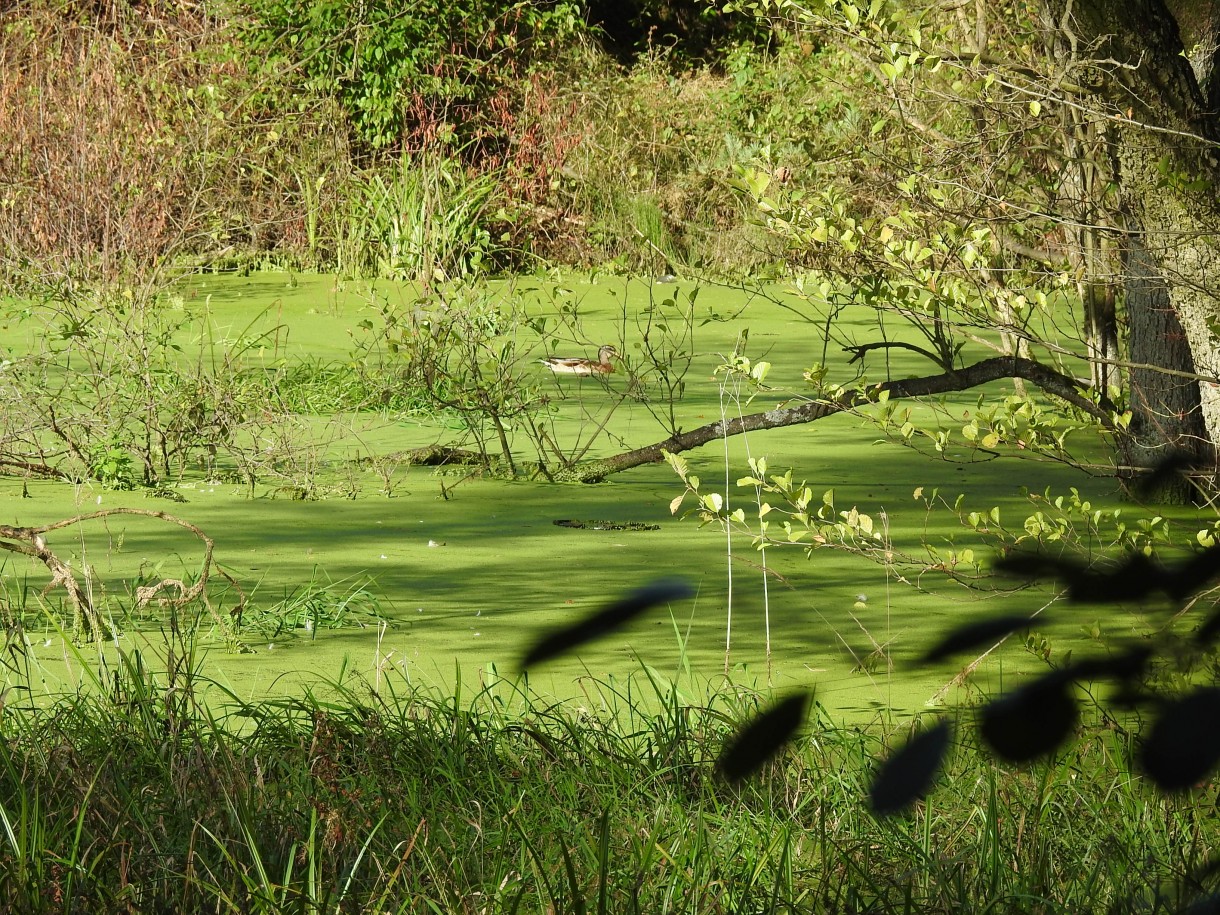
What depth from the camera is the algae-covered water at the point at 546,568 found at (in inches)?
134

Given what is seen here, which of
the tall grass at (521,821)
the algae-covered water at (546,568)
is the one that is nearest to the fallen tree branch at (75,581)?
the algae-covered water at (546,568)

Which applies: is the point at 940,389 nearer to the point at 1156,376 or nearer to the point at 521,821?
the point at 1156,376

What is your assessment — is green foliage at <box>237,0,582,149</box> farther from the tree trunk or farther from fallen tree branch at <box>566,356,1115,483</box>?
fallen tree branch at <box>566,356,1115,483</box>

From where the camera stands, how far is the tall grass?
6.75ft

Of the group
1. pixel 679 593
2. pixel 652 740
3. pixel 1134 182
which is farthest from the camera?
pixel 1134 182

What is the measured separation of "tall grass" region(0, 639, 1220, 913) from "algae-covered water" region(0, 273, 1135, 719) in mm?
154

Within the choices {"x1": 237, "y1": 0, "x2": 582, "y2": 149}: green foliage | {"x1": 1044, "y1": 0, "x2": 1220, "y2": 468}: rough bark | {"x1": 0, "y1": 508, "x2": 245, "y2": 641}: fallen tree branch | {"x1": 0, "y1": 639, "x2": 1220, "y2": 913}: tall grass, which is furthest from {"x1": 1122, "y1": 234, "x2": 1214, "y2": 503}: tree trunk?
{"x1": 237, "y1": 0, "x2": 582, "y2": 149}: green foliage

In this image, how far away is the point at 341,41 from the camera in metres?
12.5

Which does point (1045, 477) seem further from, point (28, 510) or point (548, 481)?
point (28, 510)

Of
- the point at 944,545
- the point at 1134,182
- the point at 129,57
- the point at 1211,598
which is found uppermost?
the point at 129,57

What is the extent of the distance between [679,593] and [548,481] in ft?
15.7

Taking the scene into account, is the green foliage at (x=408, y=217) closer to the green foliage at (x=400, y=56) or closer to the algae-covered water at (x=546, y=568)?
the green foliage at (x=400, y=56)

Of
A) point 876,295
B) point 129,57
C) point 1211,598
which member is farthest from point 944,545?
point 129,57

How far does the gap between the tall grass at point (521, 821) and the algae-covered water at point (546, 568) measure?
0.50 feet
